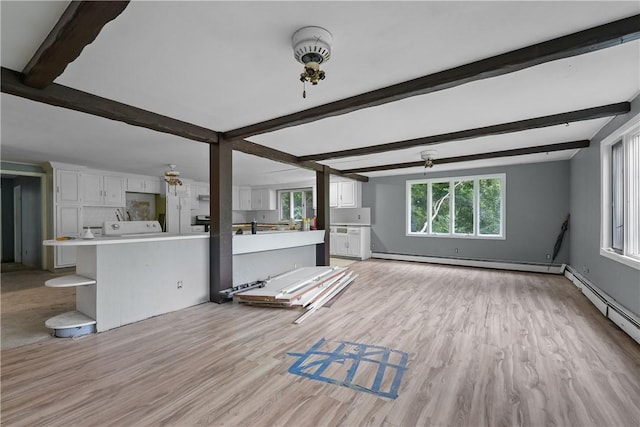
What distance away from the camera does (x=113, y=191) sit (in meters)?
7.02

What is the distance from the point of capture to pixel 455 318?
345 cm

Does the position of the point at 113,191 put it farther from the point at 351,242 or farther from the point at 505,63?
the point at 505,63

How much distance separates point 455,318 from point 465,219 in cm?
424

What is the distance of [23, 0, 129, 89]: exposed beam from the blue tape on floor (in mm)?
2507

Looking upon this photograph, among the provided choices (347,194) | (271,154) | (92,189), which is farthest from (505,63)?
(92,189)

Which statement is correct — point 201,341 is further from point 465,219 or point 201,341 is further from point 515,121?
point 465,219

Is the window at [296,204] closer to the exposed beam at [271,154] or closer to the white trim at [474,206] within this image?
the exposed beam at [271,154]

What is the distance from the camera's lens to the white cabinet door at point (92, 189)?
6.52 m

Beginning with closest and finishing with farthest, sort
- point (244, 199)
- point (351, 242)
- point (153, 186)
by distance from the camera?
1. point (153, 186)
2. point (351, 242)
3. point (244, 199)

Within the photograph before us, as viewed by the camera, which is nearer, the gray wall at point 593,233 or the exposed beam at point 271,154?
the gray wall at point 593,233

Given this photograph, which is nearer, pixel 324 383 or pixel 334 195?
pixel 324 383

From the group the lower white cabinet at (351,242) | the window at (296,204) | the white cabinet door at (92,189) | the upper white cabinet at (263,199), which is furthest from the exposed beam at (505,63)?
the upper white cabinet at (263,199)

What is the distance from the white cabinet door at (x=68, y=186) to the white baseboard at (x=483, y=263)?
731 centimetres

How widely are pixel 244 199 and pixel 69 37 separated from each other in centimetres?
860
